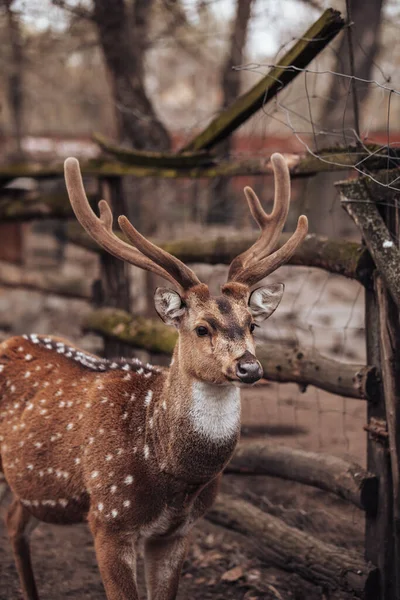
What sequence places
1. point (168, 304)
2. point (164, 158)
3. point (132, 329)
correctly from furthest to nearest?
point (132, 329) → point (164, 158) → point (168, 304)

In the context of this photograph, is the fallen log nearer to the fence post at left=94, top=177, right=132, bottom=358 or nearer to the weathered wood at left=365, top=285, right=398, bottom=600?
the weathered wood at left=365, top=285, right=398, bottom=600

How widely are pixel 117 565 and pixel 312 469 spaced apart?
4.39ft

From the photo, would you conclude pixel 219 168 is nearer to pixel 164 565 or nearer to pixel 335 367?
pixel 335 367

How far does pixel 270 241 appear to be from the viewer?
377 centimetres

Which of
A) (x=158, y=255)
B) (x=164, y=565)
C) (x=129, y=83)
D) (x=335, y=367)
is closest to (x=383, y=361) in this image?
(x=335, y=367)

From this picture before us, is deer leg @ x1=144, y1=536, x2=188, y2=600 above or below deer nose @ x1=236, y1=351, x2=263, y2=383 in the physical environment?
below

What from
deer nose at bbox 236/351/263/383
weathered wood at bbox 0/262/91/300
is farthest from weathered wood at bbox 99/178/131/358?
deer nose at bbox 236/351/263/383

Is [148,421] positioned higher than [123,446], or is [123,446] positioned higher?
[148,421]

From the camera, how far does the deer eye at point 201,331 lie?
3.29 meters

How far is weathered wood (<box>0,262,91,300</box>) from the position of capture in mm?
6945

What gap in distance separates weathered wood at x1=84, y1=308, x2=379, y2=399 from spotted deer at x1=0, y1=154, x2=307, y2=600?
677 millimetres

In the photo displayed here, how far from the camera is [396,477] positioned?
3.60 metres

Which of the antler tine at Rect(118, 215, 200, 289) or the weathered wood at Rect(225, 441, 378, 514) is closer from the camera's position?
the antler tine at Rect(118, 215, 200, 289)

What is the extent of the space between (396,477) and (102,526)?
4.68 feet
